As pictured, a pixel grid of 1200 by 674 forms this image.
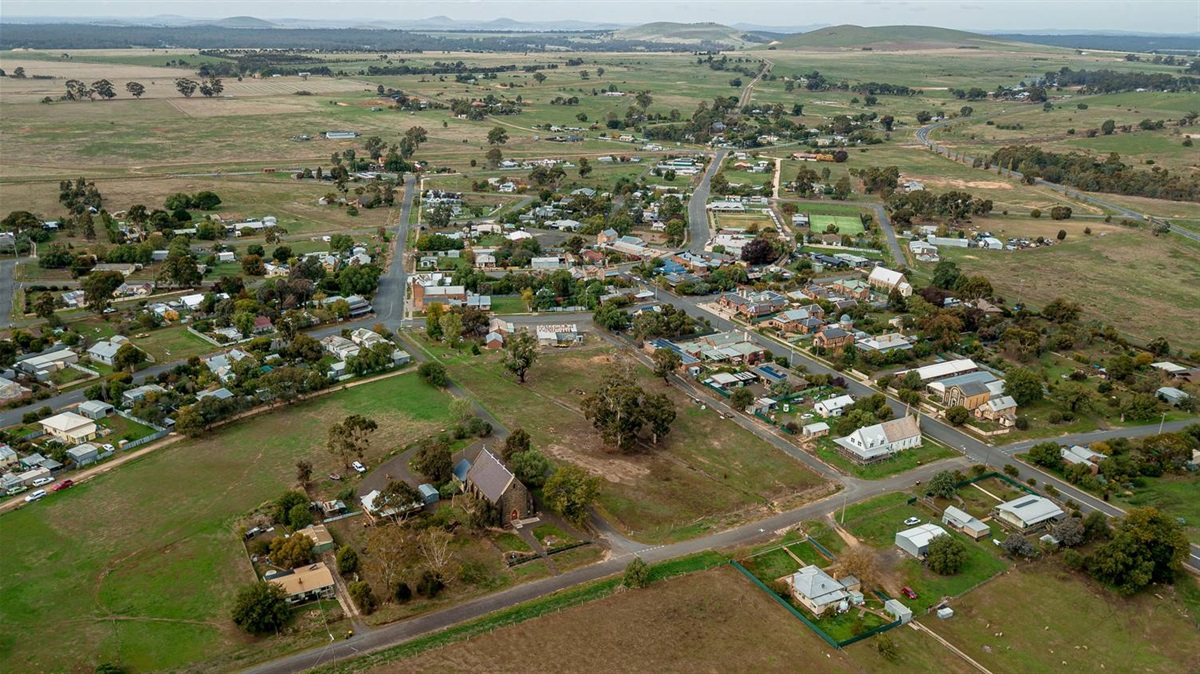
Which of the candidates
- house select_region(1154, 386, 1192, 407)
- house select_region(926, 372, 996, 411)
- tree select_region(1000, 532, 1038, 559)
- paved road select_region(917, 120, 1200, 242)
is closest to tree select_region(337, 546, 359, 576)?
tree select_region(1000, 532, 1038, 559)

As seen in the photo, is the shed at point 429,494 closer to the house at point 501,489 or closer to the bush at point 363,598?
the house at point 501,489

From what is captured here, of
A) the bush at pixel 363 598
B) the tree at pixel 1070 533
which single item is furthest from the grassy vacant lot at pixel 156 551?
the tree at pixel 1070 533

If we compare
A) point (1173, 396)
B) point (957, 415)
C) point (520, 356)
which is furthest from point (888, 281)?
point (520, 356)

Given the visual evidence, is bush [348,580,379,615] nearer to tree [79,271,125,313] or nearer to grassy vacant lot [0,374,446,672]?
grassy vacant lot [0,374,446,672]

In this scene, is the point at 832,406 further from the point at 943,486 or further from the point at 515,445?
the point at 515,445

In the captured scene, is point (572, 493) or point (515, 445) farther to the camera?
point (515, 445)
